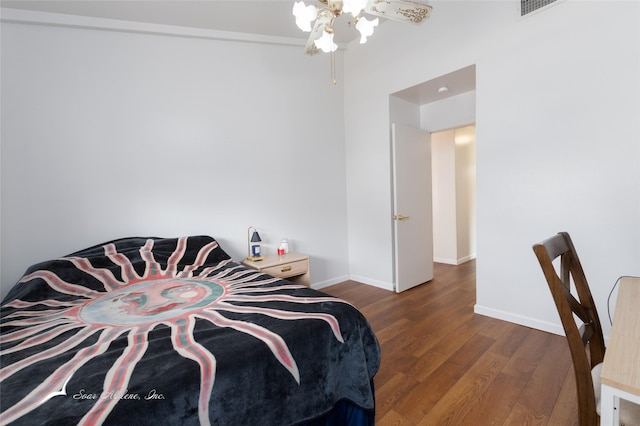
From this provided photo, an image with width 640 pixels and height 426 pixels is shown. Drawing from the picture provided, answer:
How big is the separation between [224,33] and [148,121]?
119 centimetres

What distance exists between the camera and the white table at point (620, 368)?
2.16 feet

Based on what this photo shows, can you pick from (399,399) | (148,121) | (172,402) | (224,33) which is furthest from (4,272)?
(399,399)

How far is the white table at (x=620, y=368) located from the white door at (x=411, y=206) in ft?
7.92

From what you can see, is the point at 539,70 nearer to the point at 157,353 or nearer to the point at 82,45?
the point at 157,353

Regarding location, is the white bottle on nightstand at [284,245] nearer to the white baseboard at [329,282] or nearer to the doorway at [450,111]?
the white baseboard at [329,282]

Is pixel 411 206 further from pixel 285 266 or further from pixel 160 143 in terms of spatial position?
pixel 160 143

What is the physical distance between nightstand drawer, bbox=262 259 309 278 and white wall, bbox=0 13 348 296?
49cm

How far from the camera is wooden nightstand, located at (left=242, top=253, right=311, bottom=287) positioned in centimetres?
275

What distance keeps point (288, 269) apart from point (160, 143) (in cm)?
169

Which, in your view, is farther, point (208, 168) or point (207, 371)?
point (208, 168)

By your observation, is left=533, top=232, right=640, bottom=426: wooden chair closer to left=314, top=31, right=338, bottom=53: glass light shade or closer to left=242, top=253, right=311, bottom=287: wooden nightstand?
left=314, top=31, right=338, bottom=53: glass light shade

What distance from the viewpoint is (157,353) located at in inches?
43.4

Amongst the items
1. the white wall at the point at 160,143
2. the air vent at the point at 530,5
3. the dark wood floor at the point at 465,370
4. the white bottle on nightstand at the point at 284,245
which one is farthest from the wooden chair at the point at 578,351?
the white wall at the point at 160,143

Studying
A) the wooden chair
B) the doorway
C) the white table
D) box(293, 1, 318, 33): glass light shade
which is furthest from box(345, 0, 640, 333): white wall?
box(293, 1, 318, 33): glass light shade
